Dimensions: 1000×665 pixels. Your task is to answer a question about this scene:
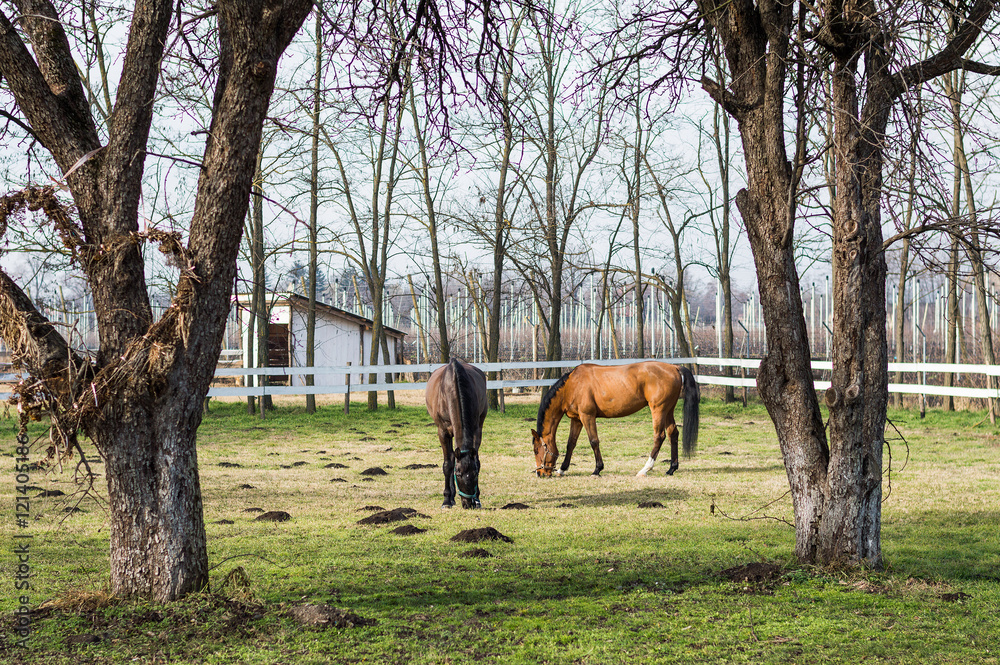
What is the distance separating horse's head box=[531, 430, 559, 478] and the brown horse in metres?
0.08

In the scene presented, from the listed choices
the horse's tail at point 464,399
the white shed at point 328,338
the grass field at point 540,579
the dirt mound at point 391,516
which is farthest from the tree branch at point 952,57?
the white shed at point 328,338

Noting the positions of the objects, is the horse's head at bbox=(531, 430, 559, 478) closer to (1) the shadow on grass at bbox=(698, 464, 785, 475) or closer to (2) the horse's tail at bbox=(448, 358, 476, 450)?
(1) the shadow on grass at bbox=(698, 464, 785, 475)

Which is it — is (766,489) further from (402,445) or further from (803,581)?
(402,445)

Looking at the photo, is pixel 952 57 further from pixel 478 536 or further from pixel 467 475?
pixel 467 475

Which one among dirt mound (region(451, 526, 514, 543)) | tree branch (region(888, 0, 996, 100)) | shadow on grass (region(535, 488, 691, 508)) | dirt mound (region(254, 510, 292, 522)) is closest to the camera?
tree branch (region(888, 0, 996, 100))

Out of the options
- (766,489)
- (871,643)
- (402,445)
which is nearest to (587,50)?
(871,643)

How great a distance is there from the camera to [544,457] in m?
10.8

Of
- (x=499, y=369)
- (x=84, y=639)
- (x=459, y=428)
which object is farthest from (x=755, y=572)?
(x=499, y=369)

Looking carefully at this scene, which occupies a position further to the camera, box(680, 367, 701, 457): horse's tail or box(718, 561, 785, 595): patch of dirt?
box(680, 367, 701, 457): horse's tail

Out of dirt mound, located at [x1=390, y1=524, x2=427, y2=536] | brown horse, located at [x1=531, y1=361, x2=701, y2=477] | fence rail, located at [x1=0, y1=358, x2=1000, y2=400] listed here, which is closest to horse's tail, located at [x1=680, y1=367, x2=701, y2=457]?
brown horse, located at [x1=531, y1=361, x2=701, y2=477]

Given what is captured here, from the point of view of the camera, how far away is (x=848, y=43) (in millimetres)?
5094

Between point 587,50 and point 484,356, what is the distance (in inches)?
958

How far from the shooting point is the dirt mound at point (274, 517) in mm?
7486

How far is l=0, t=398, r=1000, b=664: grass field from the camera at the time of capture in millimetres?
3986
